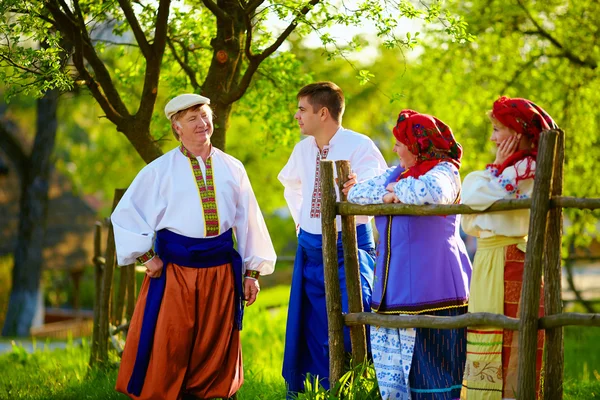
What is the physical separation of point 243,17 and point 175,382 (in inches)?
105

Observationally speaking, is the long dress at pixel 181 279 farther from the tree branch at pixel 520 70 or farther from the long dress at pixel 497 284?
the tree branch at pixel 520 70

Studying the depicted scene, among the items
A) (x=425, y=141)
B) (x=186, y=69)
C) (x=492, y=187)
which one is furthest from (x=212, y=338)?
(x=186, y=69)

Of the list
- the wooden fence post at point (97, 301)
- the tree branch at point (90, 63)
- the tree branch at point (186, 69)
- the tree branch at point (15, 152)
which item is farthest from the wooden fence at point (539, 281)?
the tree branch at point (15, 152)

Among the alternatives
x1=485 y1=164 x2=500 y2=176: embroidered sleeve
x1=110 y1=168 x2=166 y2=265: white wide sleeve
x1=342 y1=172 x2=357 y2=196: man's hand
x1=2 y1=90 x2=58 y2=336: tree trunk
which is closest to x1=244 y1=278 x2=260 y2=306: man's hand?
x1=110 y1=168 x2=166 y2=265: white wide sleeve

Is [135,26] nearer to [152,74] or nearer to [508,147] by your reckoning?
[152,74]

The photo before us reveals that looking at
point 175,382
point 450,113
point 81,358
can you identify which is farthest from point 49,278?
point 175,382

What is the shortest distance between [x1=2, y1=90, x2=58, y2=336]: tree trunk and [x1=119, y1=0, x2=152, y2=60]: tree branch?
11.4 metres

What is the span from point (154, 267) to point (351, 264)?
1168 millimetres

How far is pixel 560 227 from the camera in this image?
13.5 ft

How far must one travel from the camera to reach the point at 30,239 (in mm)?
17672

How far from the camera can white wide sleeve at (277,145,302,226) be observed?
19.1ft

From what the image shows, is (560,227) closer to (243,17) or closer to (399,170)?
(399,170)

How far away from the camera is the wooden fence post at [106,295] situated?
730 cm

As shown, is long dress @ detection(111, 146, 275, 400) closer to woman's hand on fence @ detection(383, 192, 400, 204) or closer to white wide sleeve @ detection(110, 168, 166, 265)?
white wide sleeve @ detection(110, 168, 166, 265)
